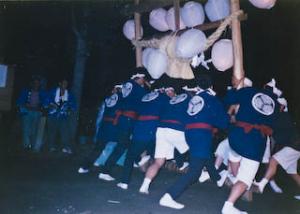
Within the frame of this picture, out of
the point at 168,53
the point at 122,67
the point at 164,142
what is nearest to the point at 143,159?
the point at 164,142

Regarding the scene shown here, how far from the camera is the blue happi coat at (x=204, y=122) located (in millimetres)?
5133

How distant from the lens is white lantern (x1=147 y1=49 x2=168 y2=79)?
20.8ft

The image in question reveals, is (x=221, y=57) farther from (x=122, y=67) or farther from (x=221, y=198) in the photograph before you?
(x=122, y=67)

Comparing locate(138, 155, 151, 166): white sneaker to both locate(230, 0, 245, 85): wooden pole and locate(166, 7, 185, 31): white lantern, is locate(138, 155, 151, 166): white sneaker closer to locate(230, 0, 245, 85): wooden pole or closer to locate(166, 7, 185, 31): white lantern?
locate(166, 7, 185, 31): white lantern

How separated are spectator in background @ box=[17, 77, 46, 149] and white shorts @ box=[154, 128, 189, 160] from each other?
4.96 m

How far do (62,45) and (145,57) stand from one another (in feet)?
22.9

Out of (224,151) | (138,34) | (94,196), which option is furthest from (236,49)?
(94,196)

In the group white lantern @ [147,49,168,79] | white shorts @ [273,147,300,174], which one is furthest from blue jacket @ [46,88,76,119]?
white shorts @ [273,147,300,174]

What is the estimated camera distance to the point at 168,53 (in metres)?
6.39

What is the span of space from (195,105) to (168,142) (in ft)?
2.71

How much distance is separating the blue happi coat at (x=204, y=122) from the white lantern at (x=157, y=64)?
1279 millimetres

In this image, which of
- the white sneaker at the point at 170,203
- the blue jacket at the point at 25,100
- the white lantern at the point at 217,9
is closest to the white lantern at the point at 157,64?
the white lantern at the point at 217,9

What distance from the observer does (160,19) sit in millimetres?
7062

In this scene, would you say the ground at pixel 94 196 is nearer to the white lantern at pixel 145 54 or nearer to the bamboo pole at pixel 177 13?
the white lantern at pixel 145 54
